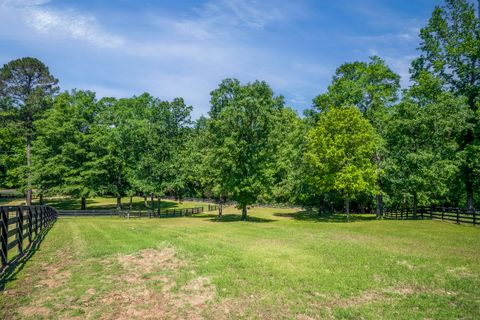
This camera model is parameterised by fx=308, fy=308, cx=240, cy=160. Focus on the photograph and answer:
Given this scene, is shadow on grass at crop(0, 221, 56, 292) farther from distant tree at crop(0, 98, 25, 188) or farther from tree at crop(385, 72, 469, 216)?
distant tree at crop(0, 98, 25, 188)

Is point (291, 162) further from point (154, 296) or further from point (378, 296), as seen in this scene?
point (154, 296)

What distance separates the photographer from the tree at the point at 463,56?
33469 millimetres

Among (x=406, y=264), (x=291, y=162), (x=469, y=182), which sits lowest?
(x=406, y=264)

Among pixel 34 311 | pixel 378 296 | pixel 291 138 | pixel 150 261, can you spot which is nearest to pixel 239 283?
pixel 378 296

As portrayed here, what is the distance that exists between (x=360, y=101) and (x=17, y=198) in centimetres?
6998

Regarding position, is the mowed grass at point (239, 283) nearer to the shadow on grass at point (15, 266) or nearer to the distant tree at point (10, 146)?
the shadow on grass at point (15, 266)

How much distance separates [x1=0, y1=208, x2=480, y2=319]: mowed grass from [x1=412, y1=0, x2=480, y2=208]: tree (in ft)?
82.5

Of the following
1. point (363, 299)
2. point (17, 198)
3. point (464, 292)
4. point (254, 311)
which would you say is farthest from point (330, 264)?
point (17, 198)

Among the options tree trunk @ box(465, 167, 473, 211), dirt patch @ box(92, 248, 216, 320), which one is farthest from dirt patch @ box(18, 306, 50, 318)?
tree trunk @ box(465, 167, 473, 211)

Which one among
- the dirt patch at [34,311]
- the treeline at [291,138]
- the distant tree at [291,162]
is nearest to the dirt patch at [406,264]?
the dirt patch at [34,311]

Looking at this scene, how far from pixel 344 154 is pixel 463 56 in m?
17.4

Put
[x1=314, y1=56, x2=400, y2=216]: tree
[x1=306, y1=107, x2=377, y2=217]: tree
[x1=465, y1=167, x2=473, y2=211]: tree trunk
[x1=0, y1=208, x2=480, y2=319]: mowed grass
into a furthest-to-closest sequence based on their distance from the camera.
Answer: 1. [x1=314, y1=56, x2=400, y2=216]: tree
2. [x1=465, y1=167, x2=473, y2=211]: tree trunk
3. [x1=306, y1=107, x2=377, y2=217]: tree
4. [x1=0, y1=208, x2=480, y2=319]: mowed grass

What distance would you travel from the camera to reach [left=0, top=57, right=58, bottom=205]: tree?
51469 millimetres

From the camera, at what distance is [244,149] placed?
116ft
